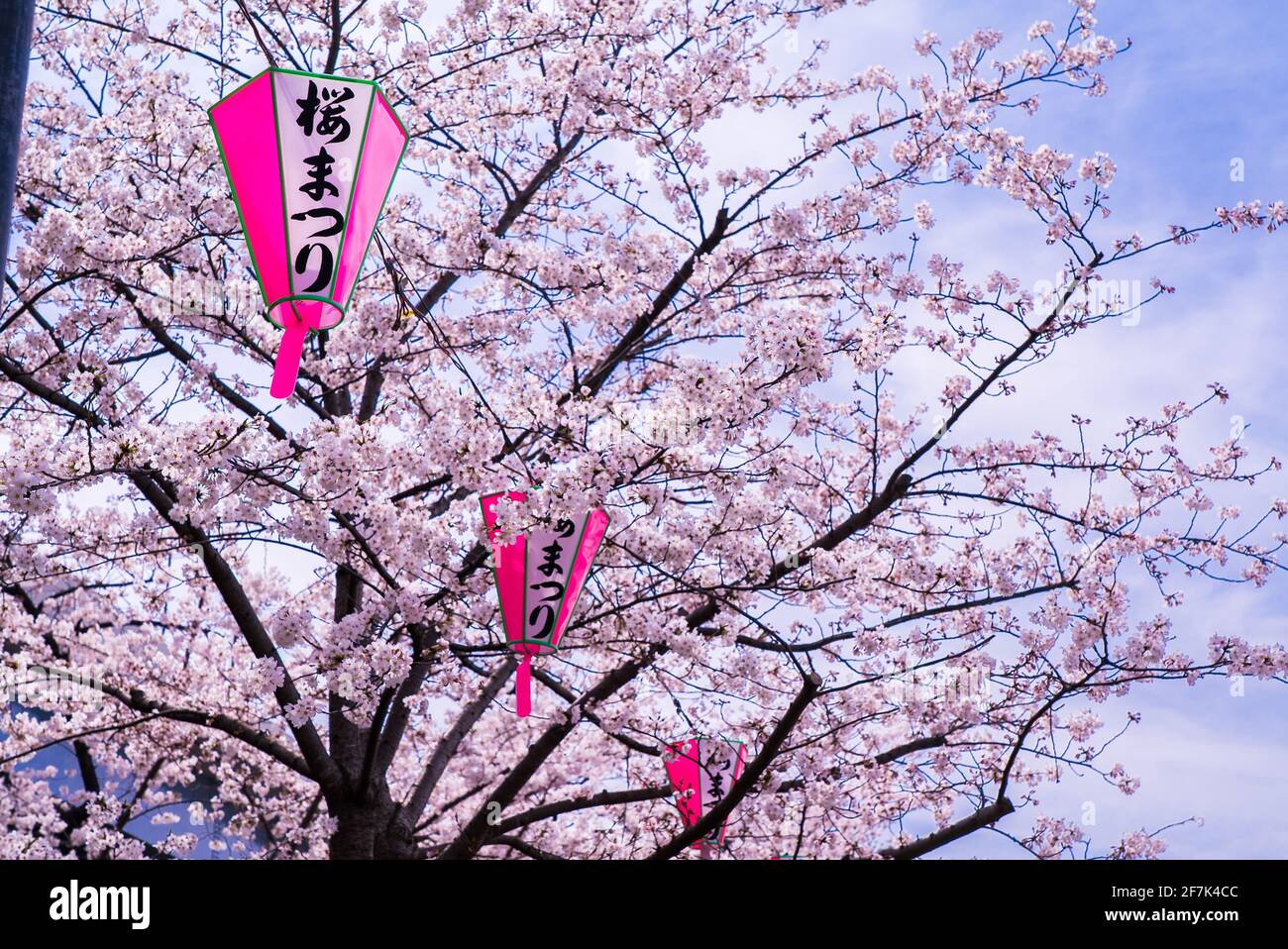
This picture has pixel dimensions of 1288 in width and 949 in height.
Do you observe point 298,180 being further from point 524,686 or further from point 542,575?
point 524,686

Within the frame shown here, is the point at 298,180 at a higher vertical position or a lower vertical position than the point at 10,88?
higher

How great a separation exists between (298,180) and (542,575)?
2682 mm

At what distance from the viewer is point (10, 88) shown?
351 cm

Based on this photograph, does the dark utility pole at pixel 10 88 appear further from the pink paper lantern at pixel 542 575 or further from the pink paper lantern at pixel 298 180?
the pink paper lantern at pixel 542 575

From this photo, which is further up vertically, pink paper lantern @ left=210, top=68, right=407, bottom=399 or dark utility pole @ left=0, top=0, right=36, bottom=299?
pink paper lantern @ left=210, top=68, right=407, bottom=399

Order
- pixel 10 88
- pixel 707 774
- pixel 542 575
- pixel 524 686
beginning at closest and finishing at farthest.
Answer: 1. pixel 10 88
2. pixel 542 575
3. pixel 524 686
4. pixel 707 774

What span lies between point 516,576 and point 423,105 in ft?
15.3

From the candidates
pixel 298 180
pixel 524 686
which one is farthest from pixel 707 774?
pixel 298 180

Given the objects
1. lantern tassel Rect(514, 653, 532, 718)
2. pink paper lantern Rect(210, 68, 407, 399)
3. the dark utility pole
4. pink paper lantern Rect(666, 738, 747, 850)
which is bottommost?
pink paper lantern Rect(666, 738, 747, 850)

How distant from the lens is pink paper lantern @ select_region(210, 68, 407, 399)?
5.12 meters

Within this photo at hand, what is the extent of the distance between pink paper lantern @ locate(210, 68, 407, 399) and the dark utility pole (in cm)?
153

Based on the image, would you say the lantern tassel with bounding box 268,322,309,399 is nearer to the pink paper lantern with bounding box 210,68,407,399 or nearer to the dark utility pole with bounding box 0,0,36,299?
the pink paper lantern with bounding box 210,68,407,399

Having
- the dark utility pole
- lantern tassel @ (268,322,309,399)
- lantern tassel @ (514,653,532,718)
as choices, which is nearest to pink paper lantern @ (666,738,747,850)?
lantern tassel @ (514,653,532,718)
